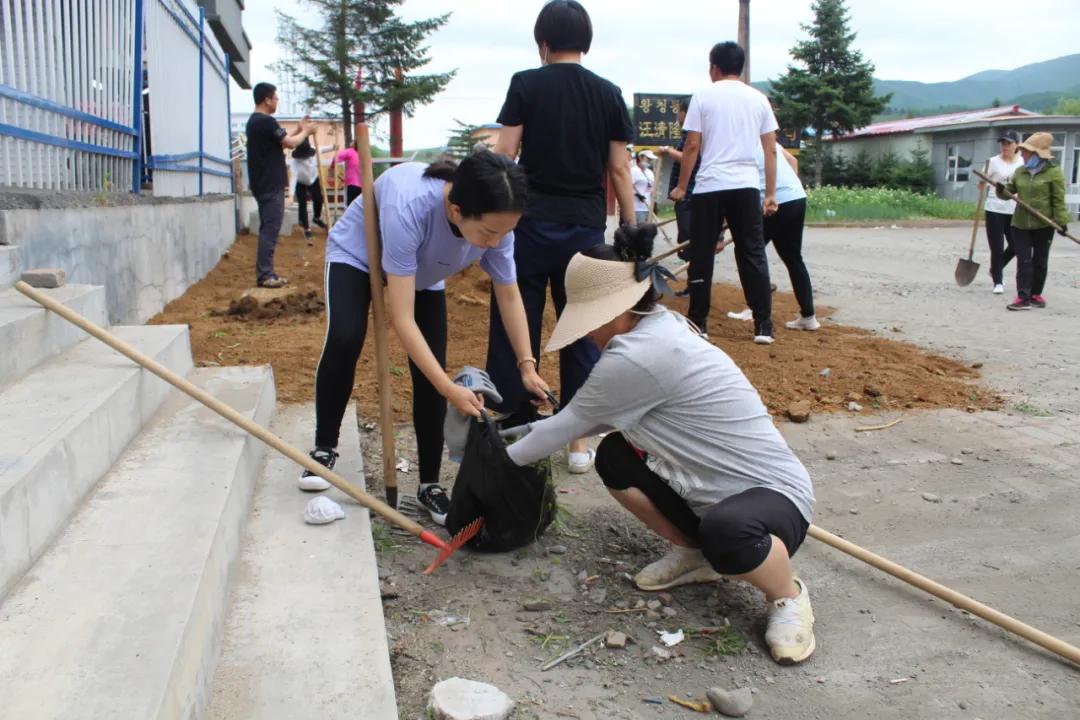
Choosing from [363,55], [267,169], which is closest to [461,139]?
[363,55]

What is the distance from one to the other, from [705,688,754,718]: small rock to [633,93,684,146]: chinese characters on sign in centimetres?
2175

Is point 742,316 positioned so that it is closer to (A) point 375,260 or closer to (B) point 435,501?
Result: (B) point 435,501

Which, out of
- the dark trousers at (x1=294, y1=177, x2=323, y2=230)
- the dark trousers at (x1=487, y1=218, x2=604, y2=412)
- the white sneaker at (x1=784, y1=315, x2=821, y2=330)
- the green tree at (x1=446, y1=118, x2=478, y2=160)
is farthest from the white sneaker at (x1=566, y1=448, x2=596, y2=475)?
the green tree at (x1=446, y1=118, x2=478, y2=160)

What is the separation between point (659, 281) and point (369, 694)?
4.27 ft

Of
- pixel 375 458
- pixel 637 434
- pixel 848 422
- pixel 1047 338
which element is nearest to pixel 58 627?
pixel 637 434

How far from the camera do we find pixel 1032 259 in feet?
26.1

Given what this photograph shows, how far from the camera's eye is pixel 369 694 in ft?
6.31

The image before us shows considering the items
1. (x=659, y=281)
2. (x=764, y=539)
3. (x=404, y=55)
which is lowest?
(x=764, y=539)

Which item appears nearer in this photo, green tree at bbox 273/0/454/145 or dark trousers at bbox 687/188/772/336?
dark trousers at bbox 687/188/772/336

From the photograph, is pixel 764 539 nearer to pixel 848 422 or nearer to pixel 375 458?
pixel 375 458

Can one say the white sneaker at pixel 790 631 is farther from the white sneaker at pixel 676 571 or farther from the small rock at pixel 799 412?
the small rock at pixel 799 412

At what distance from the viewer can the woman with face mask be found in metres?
7.83

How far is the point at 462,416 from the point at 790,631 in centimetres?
119

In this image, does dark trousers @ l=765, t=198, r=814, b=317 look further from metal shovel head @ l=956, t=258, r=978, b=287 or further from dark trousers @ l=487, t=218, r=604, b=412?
metal shovel head @ l=956, t=258, r=978, b=287
